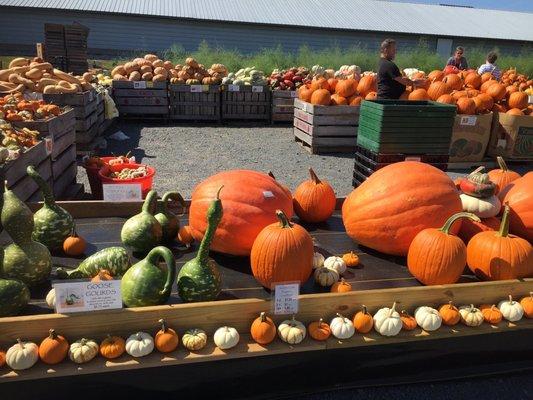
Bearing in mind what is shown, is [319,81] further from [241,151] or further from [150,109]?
[150,109]

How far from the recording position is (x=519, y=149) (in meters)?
8.01

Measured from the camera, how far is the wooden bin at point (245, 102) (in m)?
11.8

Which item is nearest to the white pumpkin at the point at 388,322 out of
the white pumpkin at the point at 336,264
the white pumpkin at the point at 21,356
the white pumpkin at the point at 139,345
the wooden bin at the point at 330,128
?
the white pumpkin at the point at 336,264

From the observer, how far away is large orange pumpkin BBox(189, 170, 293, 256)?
2.41 metres

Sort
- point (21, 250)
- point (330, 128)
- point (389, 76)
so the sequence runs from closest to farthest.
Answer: point (21, 250) → point (389, 76) → point (330, 128)

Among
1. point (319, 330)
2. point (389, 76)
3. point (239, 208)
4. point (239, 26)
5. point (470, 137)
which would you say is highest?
point (239, 26)

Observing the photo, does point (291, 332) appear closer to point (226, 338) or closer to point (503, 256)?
point (226, 338)

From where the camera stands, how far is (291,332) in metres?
1.96

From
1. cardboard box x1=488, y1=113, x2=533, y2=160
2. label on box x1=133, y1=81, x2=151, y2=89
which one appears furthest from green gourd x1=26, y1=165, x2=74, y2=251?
label on box x1=133, y1=81, x2=151, y2=89

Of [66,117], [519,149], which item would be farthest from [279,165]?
[519,149]

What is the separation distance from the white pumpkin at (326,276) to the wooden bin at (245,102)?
9984 mm

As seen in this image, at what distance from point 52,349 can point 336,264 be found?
137 centimetres

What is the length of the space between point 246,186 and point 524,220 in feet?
5.38

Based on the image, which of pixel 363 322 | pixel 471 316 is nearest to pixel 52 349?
pixel 363 322
